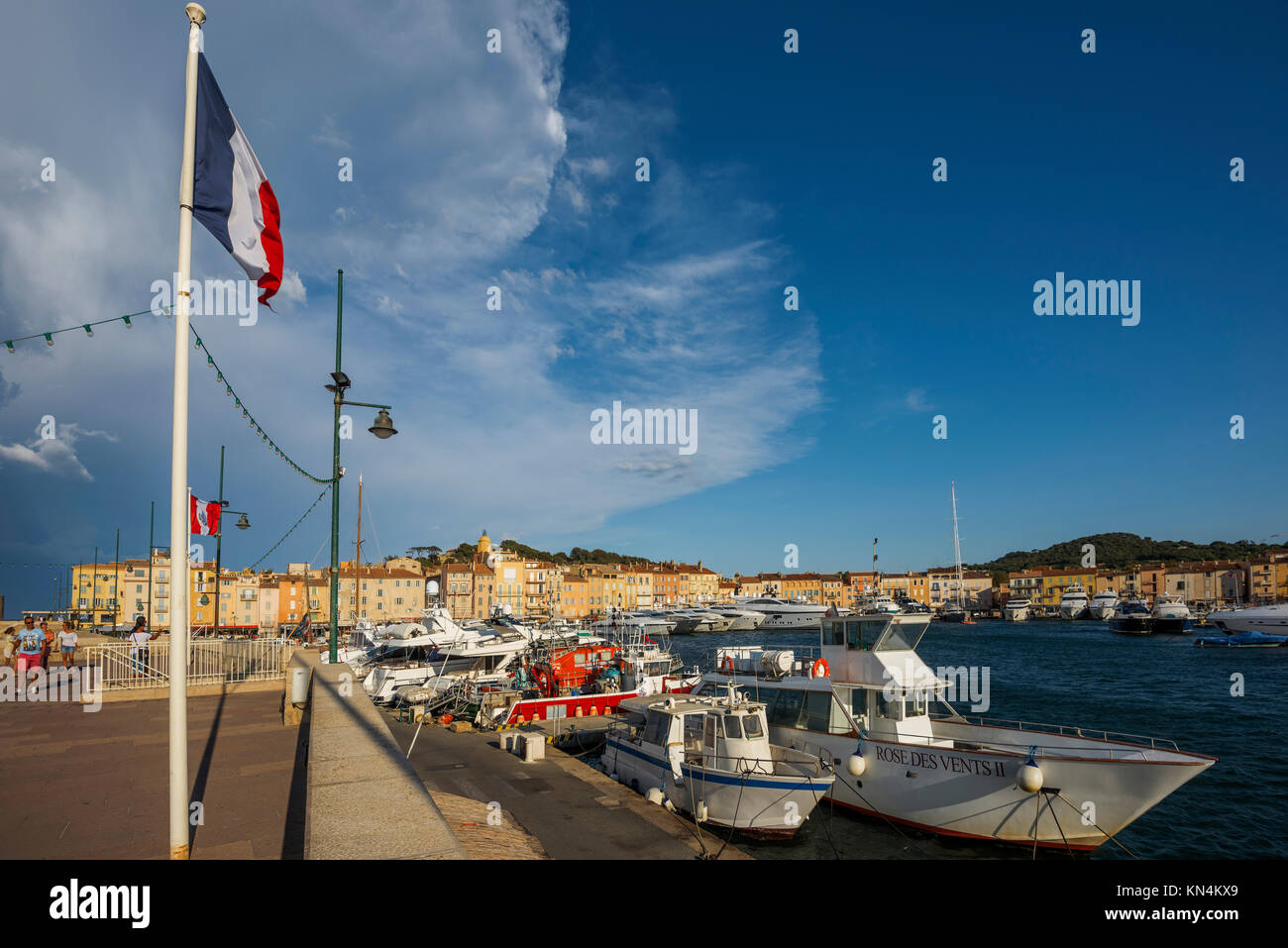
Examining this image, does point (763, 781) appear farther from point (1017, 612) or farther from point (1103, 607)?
point (1017, 612)

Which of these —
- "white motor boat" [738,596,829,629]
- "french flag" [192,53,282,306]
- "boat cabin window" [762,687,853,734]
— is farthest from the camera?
"white motor boat" [738,596,829,629]

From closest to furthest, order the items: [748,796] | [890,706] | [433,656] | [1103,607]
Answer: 1. [748,796]
2. [890,706]
3. [433,656]
4. [1103,607]

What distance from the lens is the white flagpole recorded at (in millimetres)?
4676

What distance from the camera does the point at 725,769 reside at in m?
14.8

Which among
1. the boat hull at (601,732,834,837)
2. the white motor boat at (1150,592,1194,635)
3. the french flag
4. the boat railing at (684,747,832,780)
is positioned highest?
the french flag

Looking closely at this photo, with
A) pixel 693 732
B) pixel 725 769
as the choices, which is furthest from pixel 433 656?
pixel 725 769

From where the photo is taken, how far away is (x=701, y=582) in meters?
149

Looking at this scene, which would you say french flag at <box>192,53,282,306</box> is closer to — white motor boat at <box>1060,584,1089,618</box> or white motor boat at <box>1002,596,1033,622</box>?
white motor boat at <box>1002,596,1033,622</box>

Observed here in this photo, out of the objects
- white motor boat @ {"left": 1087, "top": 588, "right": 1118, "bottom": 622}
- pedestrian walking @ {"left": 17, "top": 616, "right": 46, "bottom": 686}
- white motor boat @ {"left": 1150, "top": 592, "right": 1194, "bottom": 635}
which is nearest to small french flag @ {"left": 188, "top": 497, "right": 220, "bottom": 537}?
pedestrian walking @ {"left": 17, "top": 616, "right": 46, "bottom": 686}

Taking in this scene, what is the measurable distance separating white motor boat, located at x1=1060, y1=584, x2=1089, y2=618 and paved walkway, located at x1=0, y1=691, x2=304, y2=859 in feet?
476

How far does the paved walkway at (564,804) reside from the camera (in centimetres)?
991

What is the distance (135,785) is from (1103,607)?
144230mm
